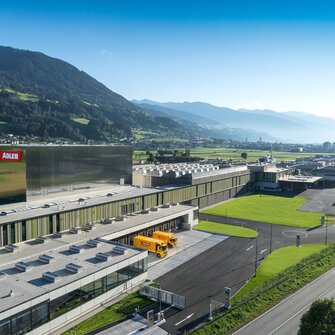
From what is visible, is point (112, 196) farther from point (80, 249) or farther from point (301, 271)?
point (301, 271)

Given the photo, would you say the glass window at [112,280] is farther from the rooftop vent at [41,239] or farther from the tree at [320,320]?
the tree at [320,320]

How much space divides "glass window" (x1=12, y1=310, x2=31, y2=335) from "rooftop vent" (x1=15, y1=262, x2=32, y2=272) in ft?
24.1

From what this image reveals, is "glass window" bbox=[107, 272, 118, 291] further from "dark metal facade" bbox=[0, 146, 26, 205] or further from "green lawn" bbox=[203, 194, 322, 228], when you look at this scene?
"green lawn" bbox=[203, 194, 322, 228]

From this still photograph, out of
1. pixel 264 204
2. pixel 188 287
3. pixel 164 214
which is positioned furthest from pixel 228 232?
pixel 264 204

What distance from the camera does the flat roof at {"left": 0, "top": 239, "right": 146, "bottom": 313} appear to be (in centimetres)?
3247

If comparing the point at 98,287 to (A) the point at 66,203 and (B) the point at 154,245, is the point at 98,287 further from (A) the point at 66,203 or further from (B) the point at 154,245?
(A) the point at 66,203

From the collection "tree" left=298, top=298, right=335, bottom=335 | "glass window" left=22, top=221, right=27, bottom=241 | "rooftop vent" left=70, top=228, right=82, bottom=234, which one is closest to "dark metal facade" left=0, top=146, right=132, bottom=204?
"glass window" left=22, top=221, right=27, bottom=241

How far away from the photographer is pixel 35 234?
49.2 m

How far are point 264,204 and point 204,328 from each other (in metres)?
71.0

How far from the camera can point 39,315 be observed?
32.5 m

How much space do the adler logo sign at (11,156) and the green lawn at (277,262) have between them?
1492 inches

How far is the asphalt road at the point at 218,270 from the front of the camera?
3838 cm

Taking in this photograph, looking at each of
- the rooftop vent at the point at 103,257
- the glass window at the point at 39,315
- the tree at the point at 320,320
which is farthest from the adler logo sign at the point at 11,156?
the tree at the point at 320,320

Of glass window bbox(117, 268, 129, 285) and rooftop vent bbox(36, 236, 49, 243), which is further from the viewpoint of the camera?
rooftop vent bbox(36, 236, 49, 243)
